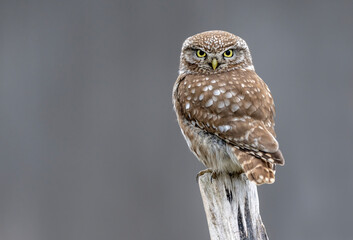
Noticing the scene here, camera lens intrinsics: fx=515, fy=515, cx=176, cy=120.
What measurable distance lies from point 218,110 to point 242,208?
22.8 inches

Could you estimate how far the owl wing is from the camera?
Answer: 2.79m

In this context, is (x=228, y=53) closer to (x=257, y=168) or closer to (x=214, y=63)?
(x=214, y=63)

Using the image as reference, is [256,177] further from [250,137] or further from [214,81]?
[214,81]

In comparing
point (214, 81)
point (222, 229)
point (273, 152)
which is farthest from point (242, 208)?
point (214, 81)

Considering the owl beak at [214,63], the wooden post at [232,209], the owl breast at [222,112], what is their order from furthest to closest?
1. the owl beak at [214,63]
2. the owl breast at [222,112]
3. the wooden post at [232,209]

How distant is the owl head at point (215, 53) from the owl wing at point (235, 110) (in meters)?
0.11

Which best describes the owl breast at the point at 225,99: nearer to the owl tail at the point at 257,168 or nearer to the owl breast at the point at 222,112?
the owl breast at the point at 222,112

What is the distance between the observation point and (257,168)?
2.64m

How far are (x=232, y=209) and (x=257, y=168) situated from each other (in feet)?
0.99

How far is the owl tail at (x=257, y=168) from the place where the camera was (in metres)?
2.58

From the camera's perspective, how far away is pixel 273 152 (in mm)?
2689

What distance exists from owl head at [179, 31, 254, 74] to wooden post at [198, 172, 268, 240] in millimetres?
790

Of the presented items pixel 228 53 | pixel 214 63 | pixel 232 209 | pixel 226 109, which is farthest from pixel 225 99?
pixel 232 209

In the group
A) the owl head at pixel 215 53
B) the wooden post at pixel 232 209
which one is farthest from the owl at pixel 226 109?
the wooden post at pixel 232 209
